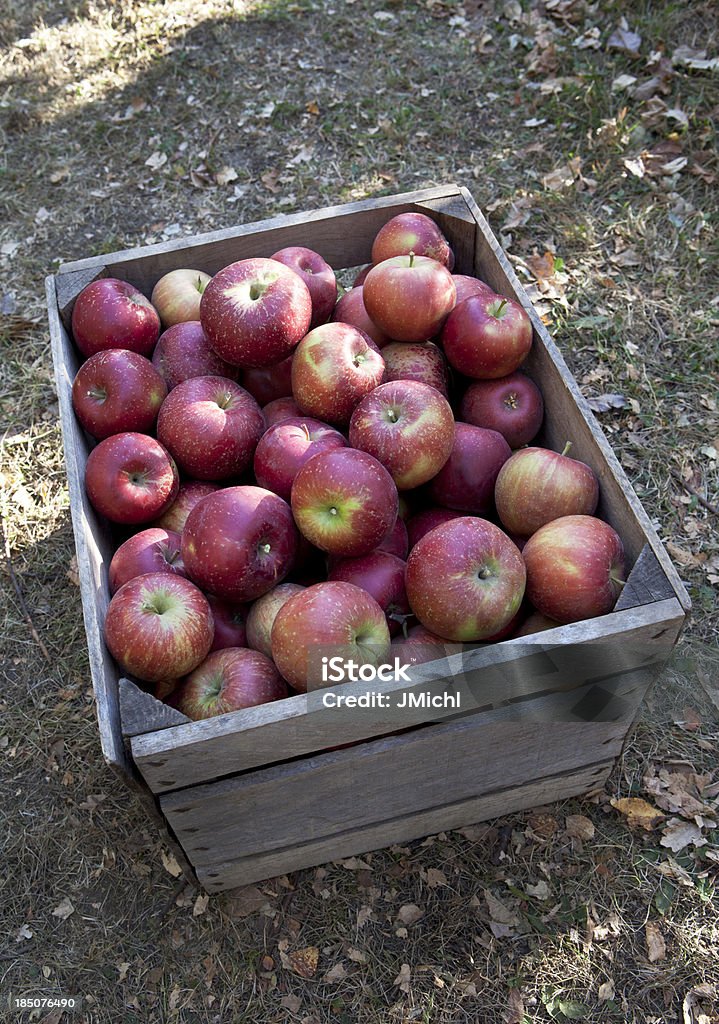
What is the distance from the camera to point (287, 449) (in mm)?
2211

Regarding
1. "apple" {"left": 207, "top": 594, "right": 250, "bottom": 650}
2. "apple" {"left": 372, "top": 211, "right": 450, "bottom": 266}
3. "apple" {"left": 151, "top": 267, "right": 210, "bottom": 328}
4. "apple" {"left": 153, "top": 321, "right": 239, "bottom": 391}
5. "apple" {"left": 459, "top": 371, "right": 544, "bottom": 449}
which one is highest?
"apple" {"left": 372, "top": 211, "right": 450, "bottom": 266}

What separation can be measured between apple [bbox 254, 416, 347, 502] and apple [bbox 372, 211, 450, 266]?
2.51 feet

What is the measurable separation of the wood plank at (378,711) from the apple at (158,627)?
232mm

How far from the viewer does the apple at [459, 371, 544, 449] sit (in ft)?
8.14

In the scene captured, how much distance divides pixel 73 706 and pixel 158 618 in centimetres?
130

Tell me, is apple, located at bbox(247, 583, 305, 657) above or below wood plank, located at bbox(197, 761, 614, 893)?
above

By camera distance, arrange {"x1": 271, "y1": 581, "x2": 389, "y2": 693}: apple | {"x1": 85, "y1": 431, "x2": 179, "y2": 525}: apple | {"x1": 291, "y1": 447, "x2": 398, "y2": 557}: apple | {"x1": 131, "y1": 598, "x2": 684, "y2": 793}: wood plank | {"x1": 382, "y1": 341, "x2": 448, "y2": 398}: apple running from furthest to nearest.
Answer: {"x1": 382, "y1": 341, "x2": 448, "y2": 398}: apple, {"x1": 85, "y1": 431, "x2": 179, "y2": 525}: apple, {"x1": 291, "y1": 447, "x2": 398, "y2": 557}: apple, {"x1": 271, "y1": 581, "x2": 389, "y2": 693}: apple, {"x1": 131, "y1": 598, "x2": 684, "y2": 793}: wood plank

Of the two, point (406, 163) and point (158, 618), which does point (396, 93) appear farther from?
point (158, 618)

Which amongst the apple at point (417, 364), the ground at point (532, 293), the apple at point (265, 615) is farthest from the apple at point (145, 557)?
the ground at point (532, 293)

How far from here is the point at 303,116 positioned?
5.16 metres

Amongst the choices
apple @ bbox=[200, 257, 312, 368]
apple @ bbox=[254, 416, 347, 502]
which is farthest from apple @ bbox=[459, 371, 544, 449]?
apple @ bbox=[200, 257, 312, 368]

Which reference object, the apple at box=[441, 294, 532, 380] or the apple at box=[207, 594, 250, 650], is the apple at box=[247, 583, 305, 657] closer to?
the apple at box=[207, 594, 250, 650]

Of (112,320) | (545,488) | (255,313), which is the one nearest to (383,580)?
(545,488)

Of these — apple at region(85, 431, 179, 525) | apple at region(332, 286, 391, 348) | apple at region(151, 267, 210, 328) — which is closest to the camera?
apple at region(85, 431, 179, 525)
